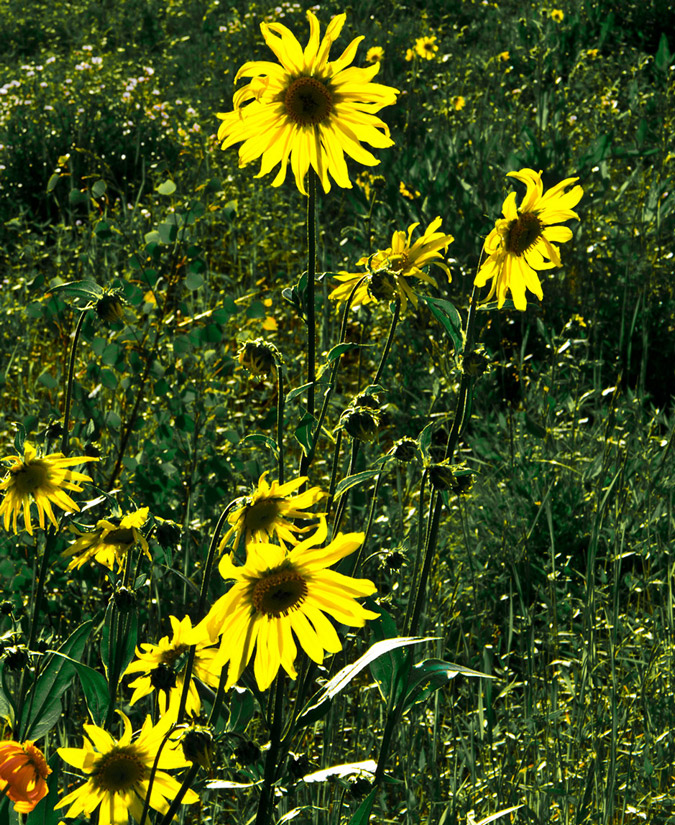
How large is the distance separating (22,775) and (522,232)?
95 cm

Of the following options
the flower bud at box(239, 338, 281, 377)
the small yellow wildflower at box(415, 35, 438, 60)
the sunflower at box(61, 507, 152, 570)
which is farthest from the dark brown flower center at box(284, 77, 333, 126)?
the small yellow wildflower at box(415, 35, 438, 60)

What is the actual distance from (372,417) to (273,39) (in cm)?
50

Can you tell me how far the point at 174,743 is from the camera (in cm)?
95

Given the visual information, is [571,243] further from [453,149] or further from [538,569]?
[538,569]

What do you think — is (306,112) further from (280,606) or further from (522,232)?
(280,606)

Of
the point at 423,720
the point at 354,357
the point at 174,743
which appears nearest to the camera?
the point at 174,743

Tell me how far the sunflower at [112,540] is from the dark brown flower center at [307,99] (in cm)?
55

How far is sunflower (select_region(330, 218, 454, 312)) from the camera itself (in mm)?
1134

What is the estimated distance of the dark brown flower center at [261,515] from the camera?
3.06ft

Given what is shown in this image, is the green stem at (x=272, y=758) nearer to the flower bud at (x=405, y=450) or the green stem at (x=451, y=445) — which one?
the green stem at (x=451, y=445)

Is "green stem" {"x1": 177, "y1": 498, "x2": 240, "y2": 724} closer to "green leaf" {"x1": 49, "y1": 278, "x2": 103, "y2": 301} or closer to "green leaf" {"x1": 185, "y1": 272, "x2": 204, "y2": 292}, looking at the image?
"green leaf" {"x1": 49, "y1": 278, "x2": 103, "y2": 301}

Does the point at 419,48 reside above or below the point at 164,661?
above

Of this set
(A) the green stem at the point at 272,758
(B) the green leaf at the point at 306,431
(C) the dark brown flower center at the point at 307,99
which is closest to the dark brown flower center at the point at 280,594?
(A) the green stem at the point at 272,758

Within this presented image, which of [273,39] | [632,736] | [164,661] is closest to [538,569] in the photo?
[632,736]
